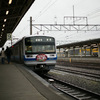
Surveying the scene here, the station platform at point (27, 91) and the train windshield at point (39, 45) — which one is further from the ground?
the train windshield at point (39, 45)

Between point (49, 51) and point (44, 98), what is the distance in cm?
779

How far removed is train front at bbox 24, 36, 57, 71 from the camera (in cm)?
1177

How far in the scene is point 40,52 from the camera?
11.9m

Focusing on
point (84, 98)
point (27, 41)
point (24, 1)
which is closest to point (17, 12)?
point (24, 1)

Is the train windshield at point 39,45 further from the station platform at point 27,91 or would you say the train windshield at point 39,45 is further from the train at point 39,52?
the station platform at point 27,91

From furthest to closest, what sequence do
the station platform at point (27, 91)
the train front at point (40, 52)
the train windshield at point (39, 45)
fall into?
the train windshield at point (39, 45) < the train front at point (40, 52) < the station platform at point (27, 91)

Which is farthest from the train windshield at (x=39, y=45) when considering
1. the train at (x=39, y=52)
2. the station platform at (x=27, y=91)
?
the station platform at (x=27, y=91)

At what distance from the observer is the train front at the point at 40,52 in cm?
1177

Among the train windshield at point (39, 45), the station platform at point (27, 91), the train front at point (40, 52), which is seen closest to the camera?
the station platform at point (27, 91)

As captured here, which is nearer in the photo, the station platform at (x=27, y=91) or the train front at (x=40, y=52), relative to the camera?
the station platform at (x=27, y=91)

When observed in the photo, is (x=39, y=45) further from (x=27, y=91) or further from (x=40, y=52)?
(x=27, y=91)

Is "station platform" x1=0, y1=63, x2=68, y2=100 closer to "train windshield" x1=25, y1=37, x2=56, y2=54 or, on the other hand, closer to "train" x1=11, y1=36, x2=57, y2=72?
"train" x1=11, y1=36, x2=57, y2=72

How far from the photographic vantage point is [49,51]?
1210cm

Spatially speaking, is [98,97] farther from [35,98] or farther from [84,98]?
[35,98]
